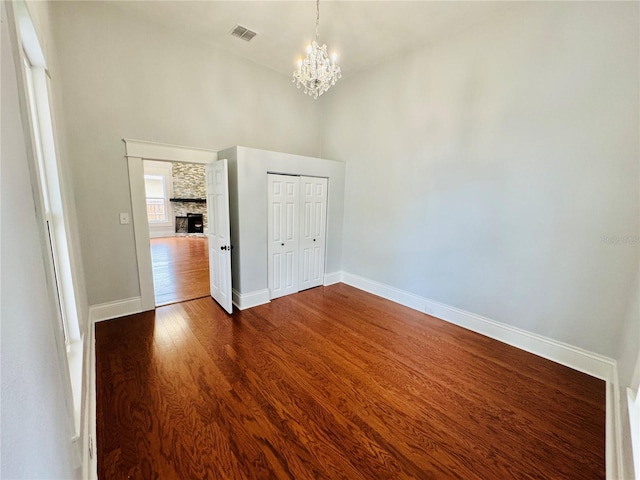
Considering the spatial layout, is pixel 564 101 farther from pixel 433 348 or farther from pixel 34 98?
pixel 34 98

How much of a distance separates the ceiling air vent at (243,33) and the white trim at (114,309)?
359 cm

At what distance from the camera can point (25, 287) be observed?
0.78 meters

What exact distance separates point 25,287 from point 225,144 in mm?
3433

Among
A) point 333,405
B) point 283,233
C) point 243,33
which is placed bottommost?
point 333,405

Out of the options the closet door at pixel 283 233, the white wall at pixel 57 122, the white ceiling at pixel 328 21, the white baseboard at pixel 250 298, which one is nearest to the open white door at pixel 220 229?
the white baseboard at pixel 250 298

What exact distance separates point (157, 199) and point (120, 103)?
24.4 feet

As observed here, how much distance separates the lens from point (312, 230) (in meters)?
4.29

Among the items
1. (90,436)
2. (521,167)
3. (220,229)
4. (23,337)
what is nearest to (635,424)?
(521,167)

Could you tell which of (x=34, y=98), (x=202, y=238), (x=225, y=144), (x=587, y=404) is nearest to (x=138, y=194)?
(x=225, y=144)

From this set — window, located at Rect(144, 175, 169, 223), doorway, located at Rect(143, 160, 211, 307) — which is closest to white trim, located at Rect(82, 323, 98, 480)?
doorway, located at Rect(143, 160, 211, 307)

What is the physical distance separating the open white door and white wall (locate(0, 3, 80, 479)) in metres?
2.31

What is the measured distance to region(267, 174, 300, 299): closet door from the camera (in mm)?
3756

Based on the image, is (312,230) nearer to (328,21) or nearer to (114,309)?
(328,21)

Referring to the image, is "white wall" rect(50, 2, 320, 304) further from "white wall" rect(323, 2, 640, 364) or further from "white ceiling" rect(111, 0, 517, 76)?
"white wall" rect(323, 2, 640, 364)
